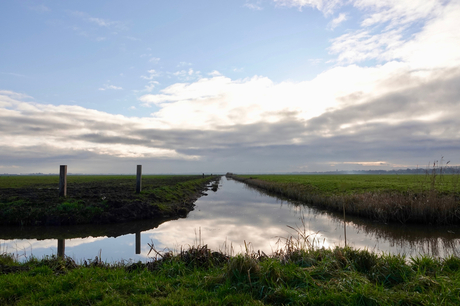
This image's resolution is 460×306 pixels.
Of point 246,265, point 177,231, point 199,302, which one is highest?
point 246,265

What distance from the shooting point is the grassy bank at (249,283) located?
13.0ft

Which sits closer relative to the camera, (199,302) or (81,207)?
(199,302)

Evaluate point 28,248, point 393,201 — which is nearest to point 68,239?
point 28,248

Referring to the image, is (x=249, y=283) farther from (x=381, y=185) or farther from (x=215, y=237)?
(x=381, y=185)

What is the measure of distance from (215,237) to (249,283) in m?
6.23

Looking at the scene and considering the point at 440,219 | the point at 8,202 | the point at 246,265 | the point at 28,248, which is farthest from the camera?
the point at 8,202

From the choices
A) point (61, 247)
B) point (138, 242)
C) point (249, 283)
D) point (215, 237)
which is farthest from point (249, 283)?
point (61, 247)

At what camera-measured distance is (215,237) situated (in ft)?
34.6

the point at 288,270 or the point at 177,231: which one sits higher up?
Result: the point at 288,270

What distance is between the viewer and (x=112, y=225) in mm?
12672

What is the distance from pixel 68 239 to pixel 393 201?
16.8 m

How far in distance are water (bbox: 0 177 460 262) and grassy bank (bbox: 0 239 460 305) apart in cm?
230

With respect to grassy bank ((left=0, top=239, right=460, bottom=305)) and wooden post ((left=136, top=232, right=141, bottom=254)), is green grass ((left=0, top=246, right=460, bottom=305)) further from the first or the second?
wooden post ((left=136, top=232, right=141, bottom=254))

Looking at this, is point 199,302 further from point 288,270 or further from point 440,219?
point 440,219
